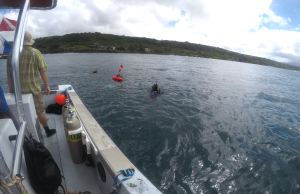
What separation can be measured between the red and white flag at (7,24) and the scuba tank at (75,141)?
5.96ft

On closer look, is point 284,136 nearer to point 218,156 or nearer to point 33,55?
point 218,156

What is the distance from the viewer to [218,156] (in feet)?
20.6

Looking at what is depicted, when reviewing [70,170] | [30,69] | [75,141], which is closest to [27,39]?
[30,69]

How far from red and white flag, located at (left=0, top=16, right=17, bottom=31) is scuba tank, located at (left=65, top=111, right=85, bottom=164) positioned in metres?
1.82

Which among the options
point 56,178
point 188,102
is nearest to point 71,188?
point 56,178

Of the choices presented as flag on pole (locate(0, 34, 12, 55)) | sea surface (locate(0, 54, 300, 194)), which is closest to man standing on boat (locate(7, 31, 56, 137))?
sea surface (locate(0, 54, 300, 194))

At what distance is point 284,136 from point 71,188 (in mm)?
10678

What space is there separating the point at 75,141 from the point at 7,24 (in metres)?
2.46

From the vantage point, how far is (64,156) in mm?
4043

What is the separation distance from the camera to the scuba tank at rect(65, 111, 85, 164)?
333 centimetres

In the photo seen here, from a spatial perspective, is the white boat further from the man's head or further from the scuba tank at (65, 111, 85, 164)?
the man's head

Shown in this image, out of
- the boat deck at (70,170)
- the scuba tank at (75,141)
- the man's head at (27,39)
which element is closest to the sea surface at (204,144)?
the man's head at (27,39)

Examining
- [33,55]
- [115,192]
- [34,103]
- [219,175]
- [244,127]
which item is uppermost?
[33,55]

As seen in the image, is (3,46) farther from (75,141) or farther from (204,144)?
(204,144)
